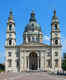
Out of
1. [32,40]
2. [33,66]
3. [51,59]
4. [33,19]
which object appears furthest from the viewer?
[33,19]

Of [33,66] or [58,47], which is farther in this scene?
[33,66]

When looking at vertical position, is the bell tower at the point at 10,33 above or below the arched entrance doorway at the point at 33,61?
above

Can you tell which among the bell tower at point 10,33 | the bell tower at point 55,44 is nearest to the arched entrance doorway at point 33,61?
the bell tower at point 55,44

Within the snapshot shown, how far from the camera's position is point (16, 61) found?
195 ft

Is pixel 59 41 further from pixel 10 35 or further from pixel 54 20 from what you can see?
pixel 10 35

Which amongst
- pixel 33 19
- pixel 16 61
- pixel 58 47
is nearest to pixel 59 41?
pixel 58 47

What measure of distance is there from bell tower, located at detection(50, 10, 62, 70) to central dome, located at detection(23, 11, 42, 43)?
467 inches

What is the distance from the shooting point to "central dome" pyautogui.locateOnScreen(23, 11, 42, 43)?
232ft

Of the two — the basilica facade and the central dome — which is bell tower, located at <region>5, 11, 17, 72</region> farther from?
the central dome

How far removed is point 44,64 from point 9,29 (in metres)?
19.4

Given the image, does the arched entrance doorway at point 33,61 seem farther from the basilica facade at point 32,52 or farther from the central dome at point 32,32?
the central dome at point 32,32

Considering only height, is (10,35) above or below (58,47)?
above

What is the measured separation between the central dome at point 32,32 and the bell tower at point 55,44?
38.9 ft

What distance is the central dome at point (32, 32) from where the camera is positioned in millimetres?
70812
